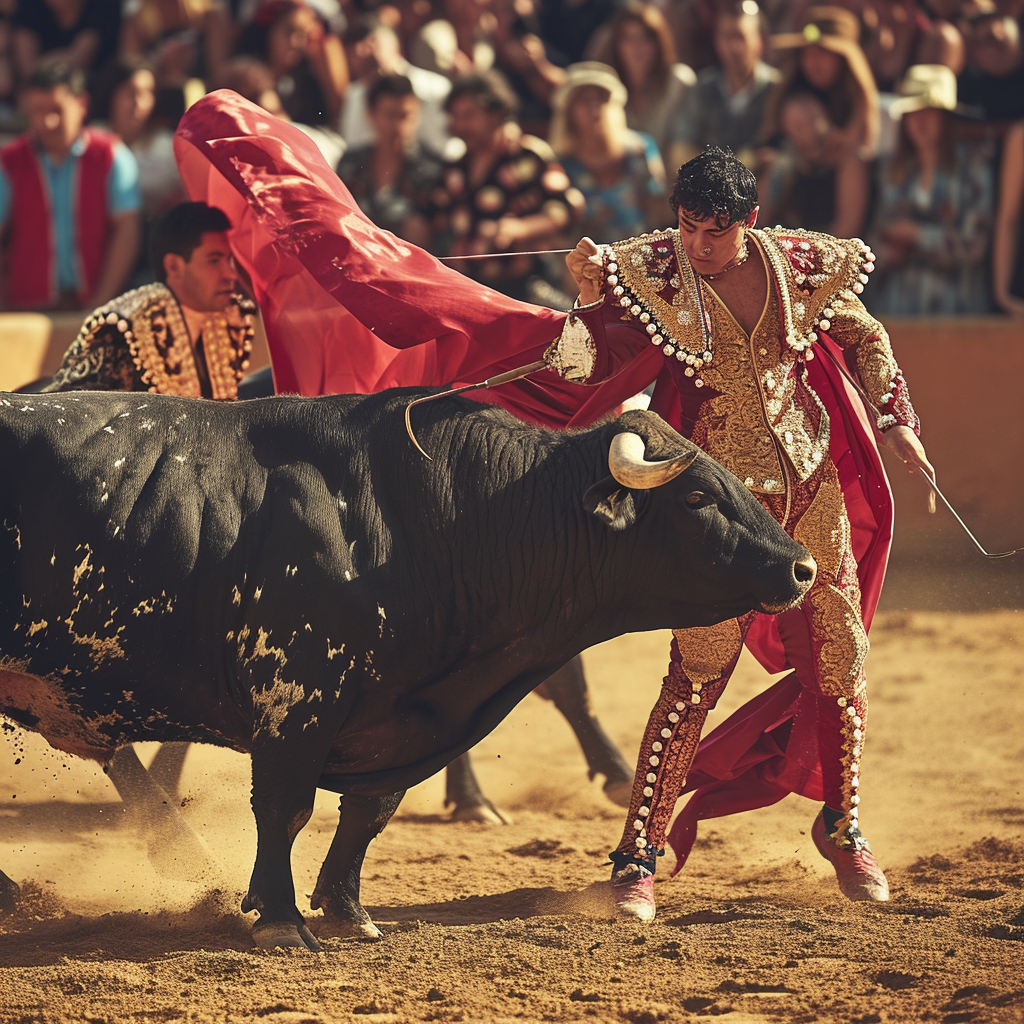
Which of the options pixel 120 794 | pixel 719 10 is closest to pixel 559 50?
pixel 719 10

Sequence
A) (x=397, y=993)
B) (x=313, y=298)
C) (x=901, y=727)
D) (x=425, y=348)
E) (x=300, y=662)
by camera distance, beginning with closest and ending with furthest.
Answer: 1. (x=397, y=993)
2. (x=300, y=662)
3. (x=425, y=348)
4. (x=313, y=298)
5. (x=901, y=727)

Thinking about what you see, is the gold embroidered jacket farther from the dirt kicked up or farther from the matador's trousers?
the dirt kicked up

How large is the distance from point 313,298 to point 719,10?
478 centimetres

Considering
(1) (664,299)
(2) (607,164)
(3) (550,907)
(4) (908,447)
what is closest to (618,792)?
(3) (550,907)

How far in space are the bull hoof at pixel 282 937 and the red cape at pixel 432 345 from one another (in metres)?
1.21

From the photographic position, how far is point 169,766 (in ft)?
18.4

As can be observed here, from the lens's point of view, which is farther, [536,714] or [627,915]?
[536,714]

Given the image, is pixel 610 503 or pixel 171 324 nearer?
pixel 610 503

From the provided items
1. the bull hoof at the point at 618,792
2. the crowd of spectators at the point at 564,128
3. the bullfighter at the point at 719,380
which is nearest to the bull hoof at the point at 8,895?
the bullfighter at the point at 719,380

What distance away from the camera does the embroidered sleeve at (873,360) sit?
4.45 m

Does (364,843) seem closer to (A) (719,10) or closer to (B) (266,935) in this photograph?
(B) (266,935)

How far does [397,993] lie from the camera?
3766 millimetres

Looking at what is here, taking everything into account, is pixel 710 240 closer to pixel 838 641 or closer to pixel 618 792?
pixel 838 641

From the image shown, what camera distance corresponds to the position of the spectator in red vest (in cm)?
849
